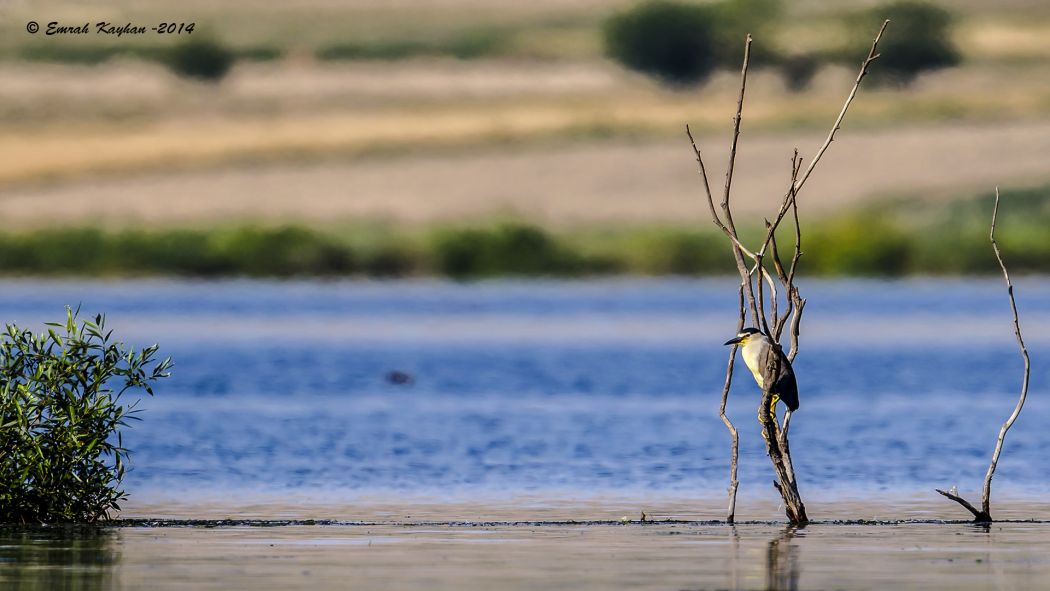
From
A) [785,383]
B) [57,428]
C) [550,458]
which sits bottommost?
[57,428]

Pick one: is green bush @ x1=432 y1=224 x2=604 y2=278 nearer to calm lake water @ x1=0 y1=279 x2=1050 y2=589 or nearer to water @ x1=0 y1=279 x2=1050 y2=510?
water @ x1=0 y1=279 x2=1050 y2=510

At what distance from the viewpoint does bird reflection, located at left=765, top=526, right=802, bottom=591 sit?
1262cm

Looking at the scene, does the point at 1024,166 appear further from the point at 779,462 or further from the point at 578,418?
the point at 779,462

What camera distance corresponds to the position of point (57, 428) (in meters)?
15.8

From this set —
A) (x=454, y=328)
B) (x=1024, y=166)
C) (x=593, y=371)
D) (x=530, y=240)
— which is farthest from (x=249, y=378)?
(x=1024, y=166)

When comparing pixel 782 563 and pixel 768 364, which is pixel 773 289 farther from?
pixel 782 563

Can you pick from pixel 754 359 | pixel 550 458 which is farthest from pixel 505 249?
pixel 754 359

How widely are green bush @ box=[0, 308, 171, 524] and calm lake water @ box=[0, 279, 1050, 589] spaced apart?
0.43 metres

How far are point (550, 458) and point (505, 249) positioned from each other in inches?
1971

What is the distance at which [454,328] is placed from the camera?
52.6 meters

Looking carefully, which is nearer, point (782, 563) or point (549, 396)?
point (782, 563)

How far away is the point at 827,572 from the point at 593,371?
81.1 feet

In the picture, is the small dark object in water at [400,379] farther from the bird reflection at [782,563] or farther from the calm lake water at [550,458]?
the bird reflection at [782,563]

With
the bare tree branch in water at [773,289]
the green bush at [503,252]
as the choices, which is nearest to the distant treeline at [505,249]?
the green bush at [503,252]
